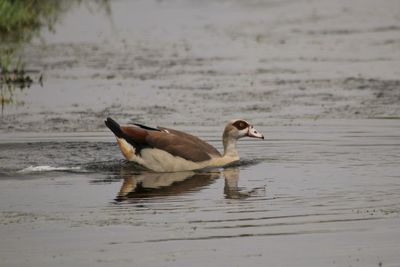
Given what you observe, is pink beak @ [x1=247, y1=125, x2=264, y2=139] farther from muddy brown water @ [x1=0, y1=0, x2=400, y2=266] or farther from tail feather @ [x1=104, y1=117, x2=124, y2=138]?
tail feather @ [x1=104, y1=117, x2=124, y2=138]

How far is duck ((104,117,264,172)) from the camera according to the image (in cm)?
1459

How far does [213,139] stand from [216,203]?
14.3ft

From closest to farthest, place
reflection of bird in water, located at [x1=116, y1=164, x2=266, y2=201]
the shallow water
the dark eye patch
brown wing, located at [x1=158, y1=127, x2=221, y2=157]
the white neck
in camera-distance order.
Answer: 1. the shallow water
2. reflection of bird in water, located at [x1=116, y1=164, x2=266, y2=201]
3. brown wing, located at [x1=158, y1=127, x2=221, y2=157]
4. the white neck
5. the dark eye patch

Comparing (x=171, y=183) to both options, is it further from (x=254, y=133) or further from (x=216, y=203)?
(x=254, y=133)

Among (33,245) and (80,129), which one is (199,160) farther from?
(33,245)

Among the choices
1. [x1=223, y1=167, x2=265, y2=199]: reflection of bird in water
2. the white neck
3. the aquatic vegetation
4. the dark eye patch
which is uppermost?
the aquatic vegetation

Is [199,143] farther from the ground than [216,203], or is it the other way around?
[199,143]

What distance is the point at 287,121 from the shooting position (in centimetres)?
1700

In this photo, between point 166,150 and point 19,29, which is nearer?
point 166,150

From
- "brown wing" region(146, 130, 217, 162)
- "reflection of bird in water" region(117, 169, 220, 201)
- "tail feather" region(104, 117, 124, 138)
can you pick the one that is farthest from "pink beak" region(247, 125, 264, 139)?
"tail feather" region(104, 117, 124, 138)

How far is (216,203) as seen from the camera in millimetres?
12016

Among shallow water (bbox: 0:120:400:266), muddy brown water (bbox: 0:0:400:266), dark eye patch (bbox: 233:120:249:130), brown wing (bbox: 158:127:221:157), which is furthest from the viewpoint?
dark eye patch (bbox: 233:120:249:130)

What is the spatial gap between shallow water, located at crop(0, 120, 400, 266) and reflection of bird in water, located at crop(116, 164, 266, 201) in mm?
14

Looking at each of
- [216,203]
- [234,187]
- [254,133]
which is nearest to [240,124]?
[254,133]
